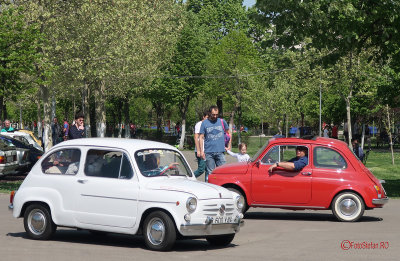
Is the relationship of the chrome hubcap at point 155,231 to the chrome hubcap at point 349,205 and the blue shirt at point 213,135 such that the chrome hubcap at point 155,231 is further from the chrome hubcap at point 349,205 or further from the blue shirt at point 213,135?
the blue shirt at point 213,135

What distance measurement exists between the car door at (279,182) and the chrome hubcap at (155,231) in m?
4.50

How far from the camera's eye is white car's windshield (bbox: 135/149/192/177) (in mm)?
11141

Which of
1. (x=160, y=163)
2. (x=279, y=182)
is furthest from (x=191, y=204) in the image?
(x=279, y=182)

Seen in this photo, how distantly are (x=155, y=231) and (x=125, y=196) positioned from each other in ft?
2.33

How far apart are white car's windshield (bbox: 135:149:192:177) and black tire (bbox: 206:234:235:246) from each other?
1.11m

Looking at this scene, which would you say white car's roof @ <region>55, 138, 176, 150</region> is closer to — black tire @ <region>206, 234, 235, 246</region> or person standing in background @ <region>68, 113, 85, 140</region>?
black tire @ <region>206, 234, 235, 246</region>

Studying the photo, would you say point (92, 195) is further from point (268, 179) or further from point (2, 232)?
point (268, 179)

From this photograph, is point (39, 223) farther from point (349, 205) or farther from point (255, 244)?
point (349, 205)

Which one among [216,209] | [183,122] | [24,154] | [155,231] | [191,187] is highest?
[183,122]

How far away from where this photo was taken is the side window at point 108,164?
11.1 m

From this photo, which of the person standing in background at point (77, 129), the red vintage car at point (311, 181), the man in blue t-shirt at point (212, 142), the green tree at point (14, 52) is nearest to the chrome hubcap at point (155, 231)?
the red vintage car at point (311, 181)

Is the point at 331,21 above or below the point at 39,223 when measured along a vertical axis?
above

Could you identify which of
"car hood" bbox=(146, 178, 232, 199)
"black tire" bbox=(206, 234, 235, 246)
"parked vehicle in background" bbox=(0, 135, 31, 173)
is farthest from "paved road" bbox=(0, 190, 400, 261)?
"parked vehicle in background" bbox=(0, 135, 31, 173)

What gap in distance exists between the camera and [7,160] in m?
23.6
